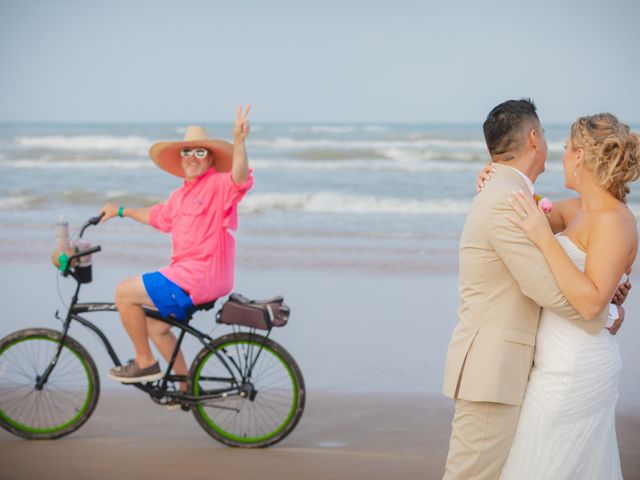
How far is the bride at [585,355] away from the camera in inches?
112

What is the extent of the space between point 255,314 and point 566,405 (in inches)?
78.6

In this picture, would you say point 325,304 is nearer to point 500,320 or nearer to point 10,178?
point 500,320

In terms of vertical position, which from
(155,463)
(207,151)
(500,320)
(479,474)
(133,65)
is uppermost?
(133,65)

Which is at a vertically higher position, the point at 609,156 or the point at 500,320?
the point at 609,156

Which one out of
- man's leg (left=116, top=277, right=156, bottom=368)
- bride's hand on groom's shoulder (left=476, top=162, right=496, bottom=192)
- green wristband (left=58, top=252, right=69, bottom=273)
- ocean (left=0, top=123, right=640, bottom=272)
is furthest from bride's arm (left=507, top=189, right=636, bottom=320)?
ocean (left=0, top=123, right=640, bottom=272)

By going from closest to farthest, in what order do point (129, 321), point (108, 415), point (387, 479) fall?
point (387, 479)
point (129, 321)
point (108, 415)

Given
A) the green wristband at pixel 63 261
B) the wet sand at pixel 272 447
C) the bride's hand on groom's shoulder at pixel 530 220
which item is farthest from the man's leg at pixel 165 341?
the bride's hand on groom's shoulder at pixel 530 220

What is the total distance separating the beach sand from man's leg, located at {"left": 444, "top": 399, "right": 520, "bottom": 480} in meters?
1.32

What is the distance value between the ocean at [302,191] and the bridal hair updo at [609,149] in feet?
19.4

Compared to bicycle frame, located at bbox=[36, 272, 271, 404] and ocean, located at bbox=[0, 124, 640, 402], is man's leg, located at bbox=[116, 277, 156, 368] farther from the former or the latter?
ocean, located at bbox=[0, 124, 640, 402]

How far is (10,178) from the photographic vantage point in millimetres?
19328

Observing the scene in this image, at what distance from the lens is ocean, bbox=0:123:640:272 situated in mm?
10266

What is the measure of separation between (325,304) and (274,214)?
6663 millimetres

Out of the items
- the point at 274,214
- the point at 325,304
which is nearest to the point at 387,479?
the point at 325,304
